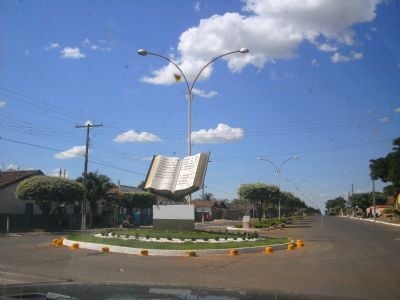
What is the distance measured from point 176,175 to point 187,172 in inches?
45.5

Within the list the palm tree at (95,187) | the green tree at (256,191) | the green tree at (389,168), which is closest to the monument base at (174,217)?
the palm tree at (95,187)

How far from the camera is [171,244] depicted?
21.8m

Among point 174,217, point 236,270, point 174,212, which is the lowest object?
point 236,270

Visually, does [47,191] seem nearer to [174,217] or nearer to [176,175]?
[176,175]

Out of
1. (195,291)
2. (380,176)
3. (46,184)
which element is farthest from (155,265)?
(380,176)

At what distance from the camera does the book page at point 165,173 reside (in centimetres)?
3003

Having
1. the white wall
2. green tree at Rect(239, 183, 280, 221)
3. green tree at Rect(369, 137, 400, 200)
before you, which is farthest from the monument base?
green tree at Rect(369, 137, 400, 200)

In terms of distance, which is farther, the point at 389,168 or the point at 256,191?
the point at 389,168

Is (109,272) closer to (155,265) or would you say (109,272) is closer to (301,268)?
(155,265)

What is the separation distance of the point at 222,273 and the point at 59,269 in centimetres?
462

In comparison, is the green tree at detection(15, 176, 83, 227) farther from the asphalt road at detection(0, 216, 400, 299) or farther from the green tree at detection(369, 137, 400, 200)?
the green tree at detection(369, 137, 400, 200)

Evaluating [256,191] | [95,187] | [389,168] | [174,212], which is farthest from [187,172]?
[389,168]

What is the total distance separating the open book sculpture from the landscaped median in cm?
333

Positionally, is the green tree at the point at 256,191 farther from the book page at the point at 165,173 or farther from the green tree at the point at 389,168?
the book page at the point at 165,173
